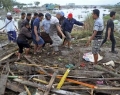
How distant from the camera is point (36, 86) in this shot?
18.2 feet

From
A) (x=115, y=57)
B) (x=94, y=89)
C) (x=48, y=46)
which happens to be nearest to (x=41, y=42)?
(x=48, y=46)

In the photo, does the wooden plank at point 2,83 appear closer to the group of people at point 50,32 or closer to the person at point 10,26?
the group of people at point 50,32

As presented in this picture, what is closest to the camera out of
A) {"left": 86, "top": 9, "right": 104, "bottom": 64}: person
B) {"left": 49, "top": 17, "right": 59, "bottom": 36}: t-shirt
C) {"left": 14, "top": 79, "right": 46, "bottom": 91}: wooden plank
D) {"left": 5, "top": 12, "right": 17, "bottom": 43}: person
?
{"left": 14, "top": 79, "right": 46, "bottom": 91}: wooden plank

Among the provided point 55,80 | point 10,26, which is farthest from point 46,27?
point 55,80

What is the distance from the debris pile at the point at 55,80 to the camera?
17.9ft

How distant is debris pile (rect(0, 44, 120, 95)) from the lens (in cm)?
545

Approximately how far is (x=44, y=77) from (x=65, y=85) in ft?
2.31

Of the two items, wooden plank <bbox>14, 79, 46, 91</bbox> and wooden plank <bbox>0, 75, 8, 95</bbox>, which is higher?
wooden plank <bbox>14, 79, 46, 91</bbox>

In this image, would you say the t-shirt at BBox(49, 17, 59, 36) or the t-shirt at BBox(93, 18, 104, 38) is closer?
the t-shirt at BBox(93, 18, 104, 38)

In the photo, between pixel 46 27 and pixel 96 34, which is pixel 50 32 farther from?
pixel 96 34

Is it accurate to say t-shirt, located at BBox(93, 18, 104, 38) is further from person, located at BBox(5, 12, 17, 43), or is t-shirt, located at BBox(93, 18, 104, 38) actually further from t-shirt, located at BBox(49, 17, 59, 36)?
person, located at BBox(5, 12, 17, 43)

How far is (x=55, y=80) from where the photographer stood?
602 cm

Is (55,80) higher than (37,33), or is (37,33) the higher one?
(37,33)

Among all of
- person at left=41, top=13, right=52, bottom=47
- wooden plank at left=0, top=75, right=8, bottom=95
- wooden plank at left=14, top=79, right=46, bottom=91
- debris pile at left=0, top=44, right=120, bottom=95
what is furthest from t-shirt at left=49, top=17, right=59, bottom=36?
wooden plank at left=14, top=79, right=46, bottom=91
